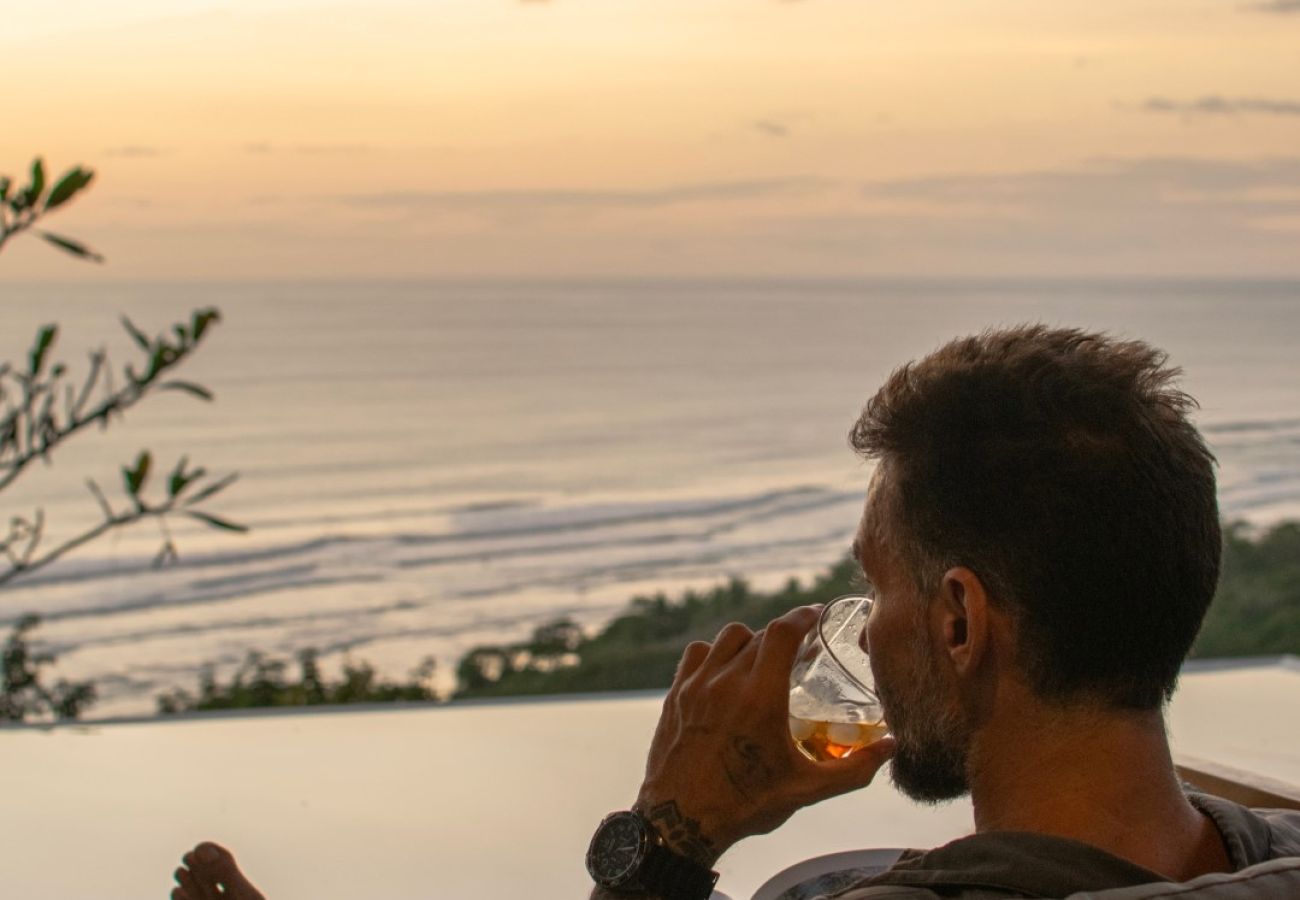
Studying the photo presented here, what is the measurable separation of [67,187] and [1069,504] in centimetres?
129

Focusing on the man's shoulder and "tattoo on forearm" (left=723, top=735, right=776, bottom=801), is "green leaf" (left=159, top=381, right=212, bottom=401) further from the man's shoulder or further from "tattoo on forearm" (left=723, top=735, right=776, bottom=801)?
the man's shoulder

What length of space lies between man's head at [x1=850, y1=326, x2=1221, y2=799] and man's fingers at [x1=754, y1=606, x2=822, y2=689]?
0.47ft

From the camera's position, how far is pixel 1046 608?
946 mm

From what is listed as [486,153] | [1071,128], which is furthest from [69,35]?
[1071,128]

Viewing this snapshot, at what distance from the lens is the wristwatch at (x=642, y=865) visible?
112cm

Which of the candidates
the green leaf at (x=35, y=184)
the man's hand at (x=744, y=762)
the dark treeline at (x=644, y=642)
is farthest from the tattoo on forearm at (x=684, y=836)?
the dark treeline at (x=644, y=642)

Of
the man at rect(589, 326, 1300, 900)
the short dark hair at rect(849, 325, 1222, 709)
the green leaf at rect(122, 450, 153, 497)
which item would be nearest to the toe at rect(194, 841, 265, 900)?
the green leaf at rect(122, 450, 153, 497)

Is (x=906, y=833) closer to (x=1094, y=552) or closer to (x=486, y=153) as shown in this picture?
(x=1094, y=552)

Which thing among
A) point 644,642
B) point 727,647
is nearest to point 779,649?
point 727,647

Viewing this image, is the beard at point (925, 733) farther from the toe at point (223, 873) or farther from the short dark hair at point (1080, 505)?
the toe at point (223, 873)

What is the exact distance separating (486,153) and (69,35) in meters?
7.35

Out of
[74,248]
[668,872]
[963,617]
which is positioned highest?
[74,248]

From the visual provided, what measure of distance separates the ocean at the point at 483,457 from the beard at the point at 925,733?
31cm

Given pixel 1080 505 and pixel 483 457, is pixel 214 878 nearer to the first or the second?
pixel 1080 505
